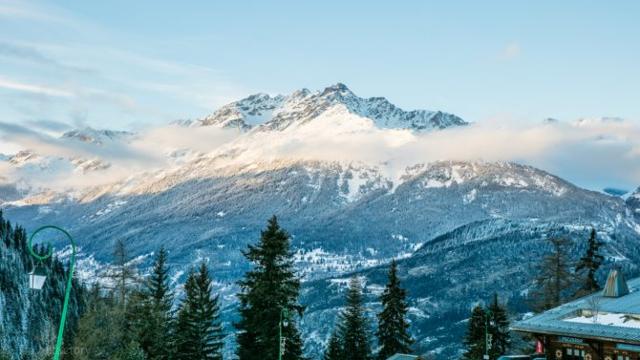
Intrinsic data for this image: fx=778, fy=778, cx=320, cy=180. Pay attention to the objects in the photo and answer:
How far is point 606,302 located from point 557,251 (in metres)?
21.5

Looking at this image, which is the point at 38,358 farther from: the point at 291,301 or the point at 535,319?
the point at 535,319

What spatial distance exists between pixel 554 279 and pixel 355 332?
22.1 m

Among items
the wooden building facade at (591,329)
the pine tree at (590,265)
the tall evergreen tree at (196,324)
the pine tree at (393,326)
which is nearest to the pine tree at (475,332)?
the pine tree at (393,326)

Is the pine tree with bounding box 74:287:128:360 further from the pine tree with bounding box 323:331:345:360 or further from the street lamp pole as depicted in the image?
the pine tree with bounding box 323:331:345:360

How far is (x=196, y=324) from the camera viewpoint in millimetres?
69562

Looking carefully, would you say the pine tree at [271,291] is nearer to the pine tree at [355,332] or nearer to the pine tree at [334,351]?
the pine tree at [355,332]

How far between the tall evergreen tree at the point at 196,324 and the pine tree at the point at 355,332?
13593 mm

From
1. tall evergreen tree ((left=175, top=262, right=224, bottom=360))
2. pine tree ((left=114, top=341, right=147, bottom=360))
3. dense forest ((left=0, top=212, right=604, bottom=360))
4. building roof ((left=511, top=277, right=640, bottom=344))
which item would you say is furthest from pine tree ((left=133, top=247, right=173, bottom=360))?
building roof ((left=511, top=277, right=640, bottom=344))

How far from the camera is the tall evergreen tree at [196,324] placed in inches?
2687

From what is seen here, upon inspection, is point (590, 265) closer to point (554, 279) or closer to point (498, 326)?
point (554, 279)

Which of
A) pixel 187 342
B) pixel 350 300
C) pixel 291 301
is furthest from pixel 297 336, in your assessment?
pixel 350 300

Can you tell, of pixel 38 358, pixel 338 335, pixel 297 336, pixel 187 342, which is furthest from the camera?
pixel 338 335

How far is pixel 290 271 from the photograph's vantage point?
2331 inches

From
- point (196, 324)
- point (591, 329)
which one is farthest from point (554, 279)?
point (196, 324)
